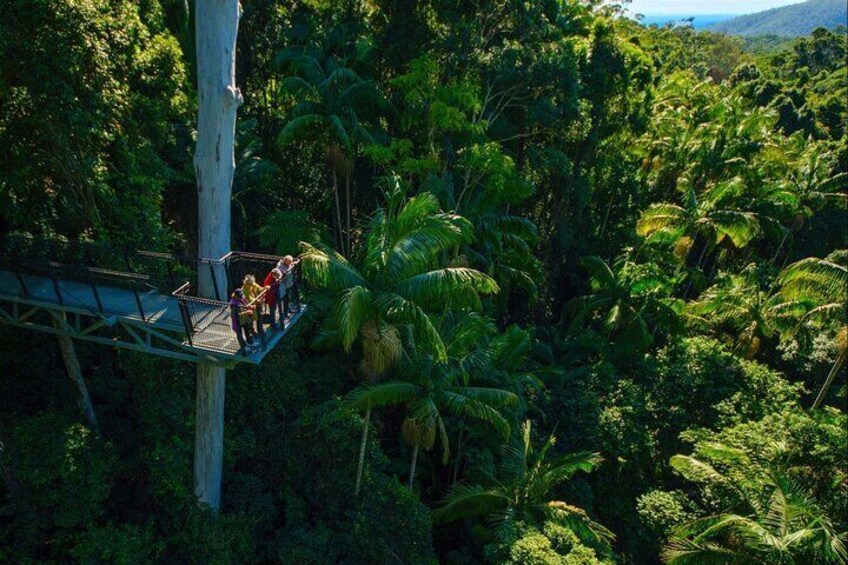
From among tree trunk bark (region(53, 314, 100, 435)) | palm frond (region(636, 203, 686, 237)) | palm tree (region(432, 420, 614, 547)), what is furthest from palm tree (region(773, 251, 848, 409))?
tree trunk bark (region(53, 314, 100, 435))

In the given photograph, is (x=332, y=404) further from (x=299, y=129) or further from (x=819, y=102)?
(x=819, y=102)

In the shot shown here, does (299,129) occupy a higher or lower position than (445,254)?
higher

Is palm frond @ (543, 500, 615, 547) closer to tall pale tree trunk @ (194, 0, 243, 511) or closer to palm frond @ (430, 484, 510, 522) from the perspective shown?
palm frond @ (430, 484, 510, 522)

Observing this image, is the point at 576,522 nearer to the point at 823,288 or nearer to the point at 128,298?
the point at 128,298

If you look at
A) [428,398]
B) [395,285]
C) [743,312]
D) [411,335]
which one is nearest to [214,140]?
[395,285]

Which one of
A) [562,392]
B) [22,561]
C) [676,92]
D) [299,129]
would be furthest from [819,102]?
[22,561]

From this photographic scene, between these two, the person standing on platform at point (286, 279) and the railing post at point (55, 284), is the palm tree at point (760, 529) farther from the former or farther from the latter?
the railing post at point (55, 284)
